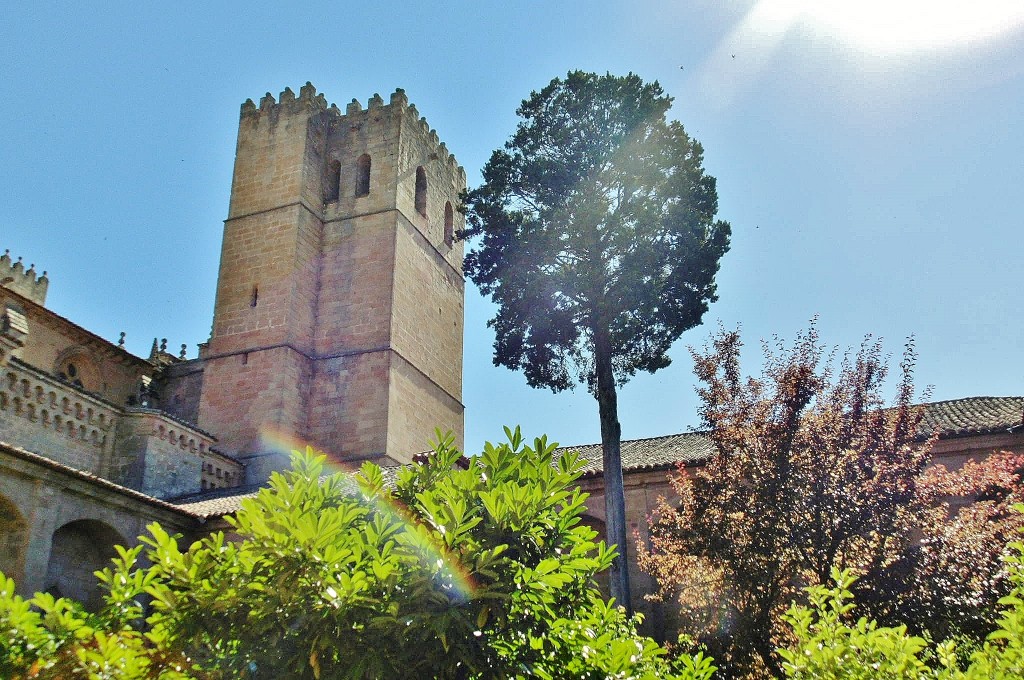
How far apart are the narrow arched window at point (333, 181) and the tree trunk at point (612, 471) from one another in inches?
604

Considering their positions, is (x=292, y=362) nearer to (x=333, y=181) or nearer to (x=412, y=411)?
(x=412, y=411)

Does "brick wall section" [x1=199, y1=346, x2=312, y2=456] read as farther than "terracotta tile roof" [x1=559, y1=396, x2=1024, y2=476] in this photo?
Yes

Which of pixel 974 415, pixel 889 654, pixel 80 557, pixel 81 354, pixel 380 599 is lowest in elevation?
pixel 889 654

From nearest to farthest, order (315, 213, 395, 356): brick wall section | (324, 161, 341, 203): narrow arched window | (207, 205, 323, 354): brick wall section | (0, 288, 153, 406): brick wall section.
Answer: (0, 288, 153, 406): brick wall section < (207, 205, 323, 354): brick wall section < (315, 213, 395, 356): brick wall section < (324, 161, 341, 203): narrow arched window

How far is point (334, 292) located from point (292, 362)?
269 centimetres

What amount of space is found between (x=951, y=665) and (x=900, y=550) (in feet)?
18.9

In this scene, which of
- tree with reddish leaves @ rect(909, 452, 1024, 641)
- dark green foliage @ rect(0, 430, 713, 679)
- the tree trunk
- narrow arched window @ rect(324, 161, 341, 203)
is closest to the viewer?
dark green foliage @ rect(0, 430, 713, 679)

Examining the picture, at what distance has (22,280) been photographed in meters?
29.2

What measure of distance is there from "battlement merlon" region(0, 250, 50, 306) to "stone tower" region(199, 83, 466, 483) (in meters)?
6.47

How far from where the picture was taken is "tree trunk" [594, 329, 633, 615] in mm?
13953

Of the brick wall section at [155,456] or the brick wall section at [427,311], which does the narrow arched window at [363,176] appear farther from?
the brick wall section at [155,456]

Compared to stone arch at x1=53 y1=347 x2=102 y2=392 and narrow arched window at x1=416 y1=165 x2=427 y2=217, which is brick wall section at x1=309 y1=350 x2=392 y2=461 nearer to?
stone arch at x1=53 y1=347 x2=102 y2=392

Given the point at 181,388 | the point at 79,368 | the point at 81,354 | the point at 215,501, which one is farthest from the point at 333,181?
the point at 215,501

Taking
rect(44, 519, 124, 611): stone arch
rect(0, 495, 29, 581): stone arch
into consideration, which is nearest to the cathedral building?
rect(44, 519, 124, 611): stone arch
